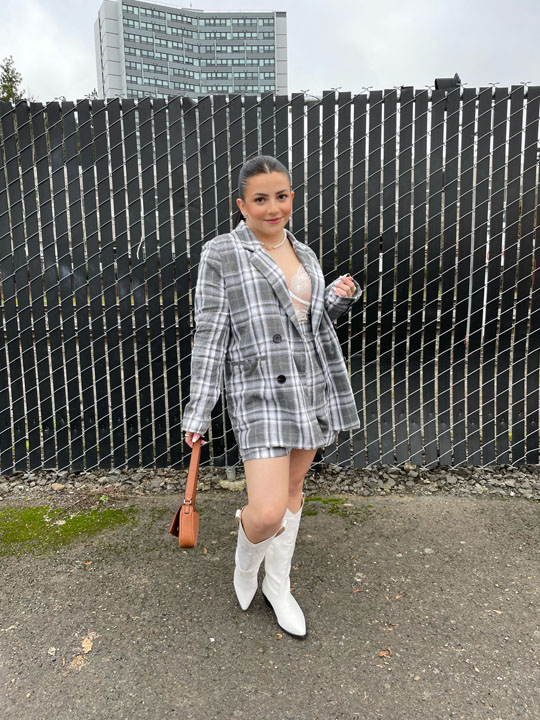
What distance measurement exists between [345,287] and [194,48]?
113 metres

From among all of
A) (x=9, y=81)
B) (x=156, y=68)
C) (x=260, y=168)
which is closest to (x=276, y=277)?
(x=260, y=168)

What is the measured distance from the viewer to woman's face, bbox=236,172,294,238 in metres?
2.26

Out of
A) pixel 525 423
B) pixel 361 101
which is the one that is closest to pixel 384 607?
pixel 525 423

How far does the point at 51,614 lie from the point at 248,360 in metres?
1.63

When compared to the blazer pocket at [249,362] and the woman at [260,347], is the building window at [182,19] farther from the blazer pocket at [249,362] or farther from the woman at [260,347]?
the blazer pocket at [249,362]

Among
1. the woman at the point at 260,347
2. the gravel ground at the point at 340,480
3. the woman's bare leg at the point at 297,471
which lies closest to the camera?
the woman at the point at 260,347

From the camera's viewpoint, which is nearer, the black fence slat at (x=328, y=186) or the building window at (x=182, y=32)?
the black fence slat at (x=328, y=186)

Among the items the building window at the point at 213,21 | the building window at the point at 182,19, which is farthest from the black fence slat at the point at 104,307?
the building window at the point at 213,21

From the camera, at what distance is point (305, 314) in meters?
2.39

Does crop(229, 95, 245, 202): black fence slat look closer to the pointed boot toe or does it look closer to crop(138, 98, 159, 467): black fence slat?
crop(138, 98, 159, 467): black fence slat

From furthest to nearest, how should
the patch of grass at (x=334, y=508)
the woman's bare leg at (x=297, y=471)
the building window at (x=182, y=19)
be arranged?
the building window at (x=182, y=19) < the patch of grass at (x=334, y=508) < the woman's bare leg at (x=297, y=471)

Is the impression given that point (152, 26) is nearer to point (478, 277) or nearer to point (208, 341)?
point (478, 277)

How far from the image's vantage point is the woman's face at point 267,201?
2256 mm

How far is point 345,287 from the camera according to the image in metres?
2.41
